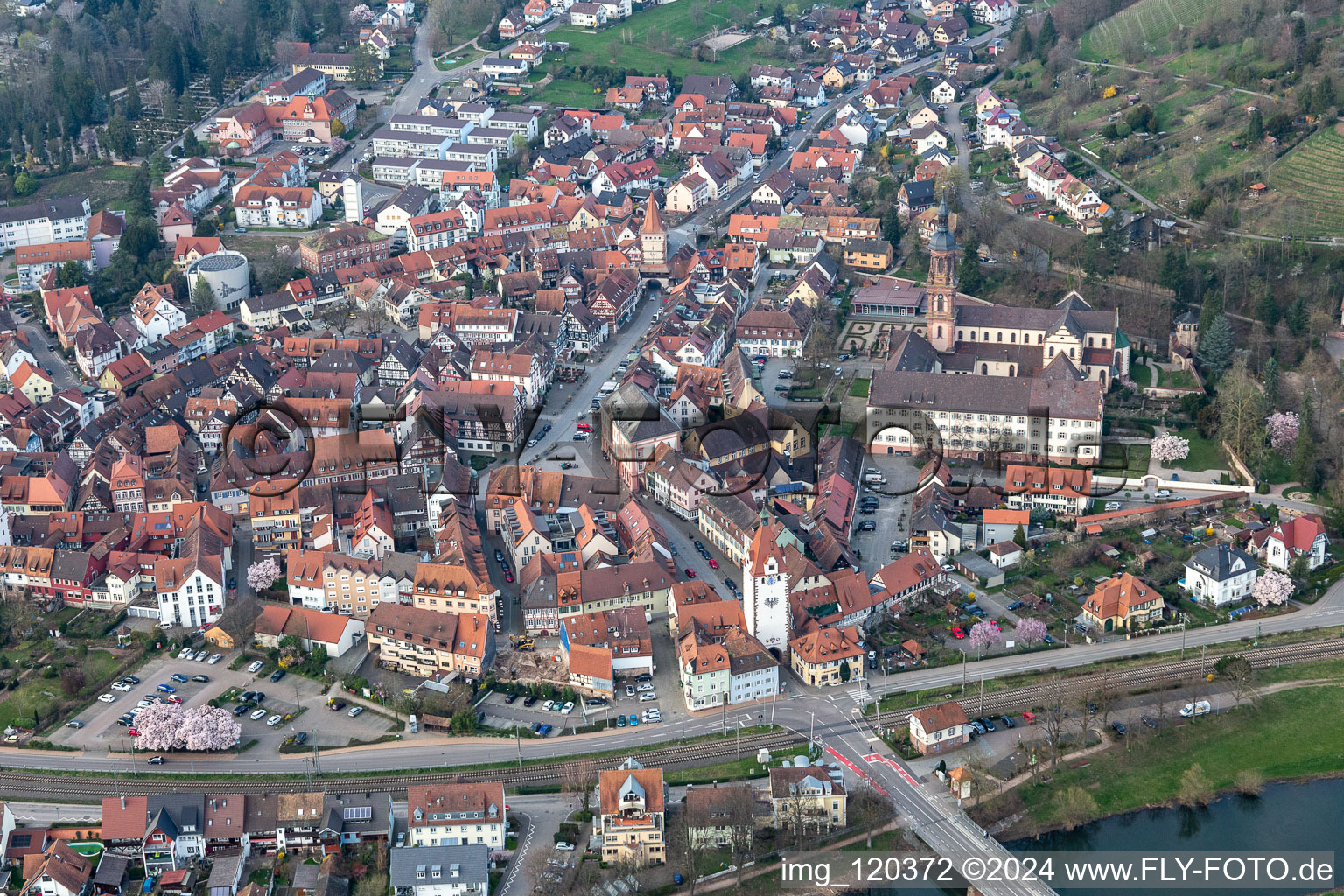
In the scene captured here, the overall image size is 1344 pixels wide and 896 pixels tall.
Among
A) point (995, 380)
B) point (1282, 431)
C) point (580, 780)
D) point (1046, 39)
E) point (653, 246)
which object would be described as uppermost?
point (580, 780)

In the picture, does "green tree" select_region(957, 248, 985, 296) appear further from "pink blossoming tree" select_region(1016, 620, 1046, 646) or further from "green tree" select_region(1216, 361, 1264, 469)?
"pink blossoming tree" select_region(1016, 620, 1046, 646)

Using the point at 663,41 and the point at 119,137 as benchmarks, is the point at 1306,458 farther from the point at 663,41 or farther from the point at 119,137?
the point at 663,41

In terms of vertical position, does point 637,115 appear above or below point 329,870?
below

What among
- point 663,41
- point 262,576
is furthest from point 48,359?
point 663,41

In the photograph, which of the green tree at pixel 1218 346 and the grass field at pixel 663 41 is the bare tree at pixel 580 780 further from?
the grass field at pixel 663 41

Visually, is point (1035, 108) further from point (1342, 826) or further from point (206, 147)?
point (1342, 826)

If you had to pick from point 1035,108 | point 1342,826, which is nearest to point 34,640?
point 1342,826

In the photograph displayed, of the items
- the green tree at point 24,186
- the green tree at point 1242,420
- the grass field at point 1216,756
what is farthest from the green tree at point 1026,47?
the grass field at point 1216,756
